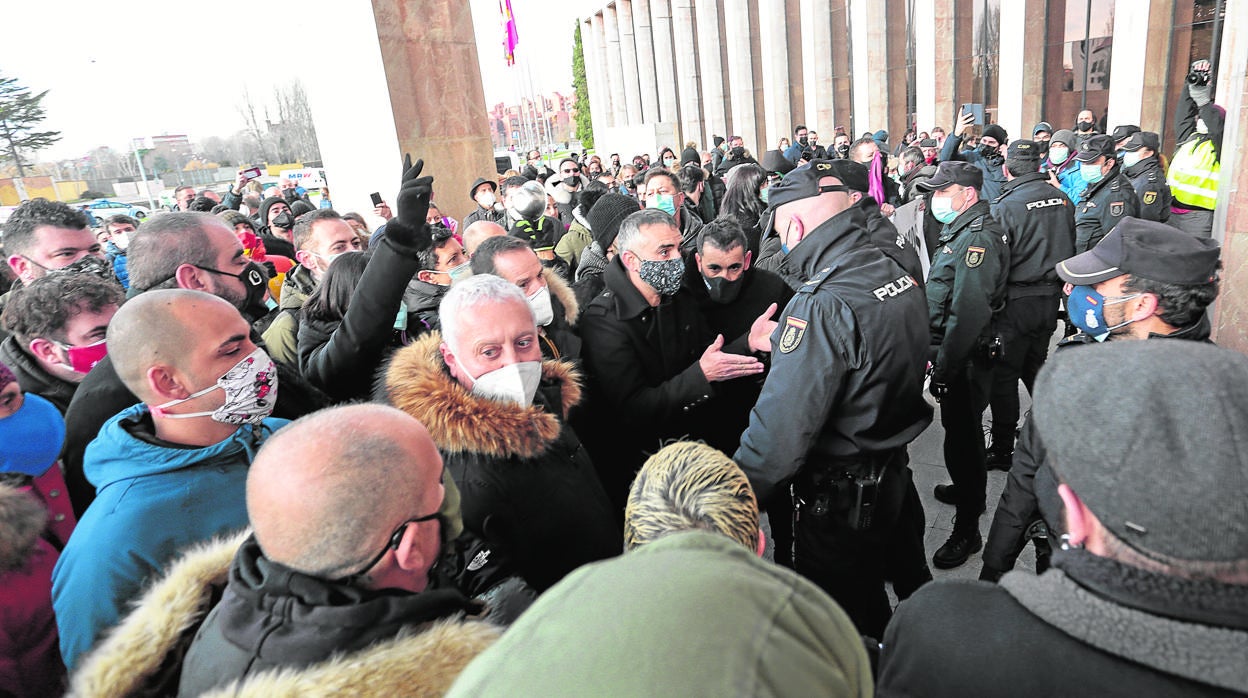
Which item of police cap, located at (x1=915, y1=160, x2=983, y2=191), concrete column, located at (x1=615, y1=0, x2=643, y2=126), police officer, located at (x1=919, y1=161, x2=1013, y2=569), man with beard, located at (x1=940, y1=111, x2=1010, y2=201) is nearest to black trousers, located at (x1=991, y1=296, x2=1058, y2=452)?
police officer, located at (x1=919, y1=161, x2=1013, y2=569)

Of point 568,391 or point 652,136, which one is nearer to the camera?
point 568,391

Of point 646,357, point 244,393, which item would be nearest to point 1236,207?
point 646,357

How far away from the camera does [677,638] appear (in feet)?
1.91

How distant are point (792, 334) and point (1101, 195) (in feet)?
20.6

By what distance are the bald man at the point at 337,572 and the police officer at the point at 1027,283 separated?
14.0ft

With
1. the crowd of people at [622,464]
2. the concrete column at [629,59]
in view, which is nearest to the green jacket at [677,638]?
the crowd of people at [622,464]

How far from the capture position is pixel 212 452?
76.4 inches

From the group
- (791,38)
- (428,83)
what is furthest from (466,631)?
(791,38)

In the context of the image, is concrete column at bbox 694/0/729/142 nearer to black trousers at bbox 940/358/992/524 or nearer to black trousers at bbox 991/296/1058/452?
black trousers at bbox 991/296/1058/452

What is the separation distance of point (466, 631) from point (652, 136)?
23.2 metres

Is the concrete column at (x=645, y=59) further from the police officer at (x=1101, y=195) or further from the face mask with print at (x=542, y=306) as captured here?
the face mask with print at (x=542, y=306)

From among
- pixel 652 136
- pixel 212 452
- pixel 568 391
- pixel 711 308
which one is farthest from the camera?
pixel 652 136

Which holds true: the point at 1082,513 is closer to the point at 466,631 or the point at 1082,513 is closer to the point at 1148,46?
the point at 466,631

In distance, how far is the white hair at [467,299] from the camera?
227cm
